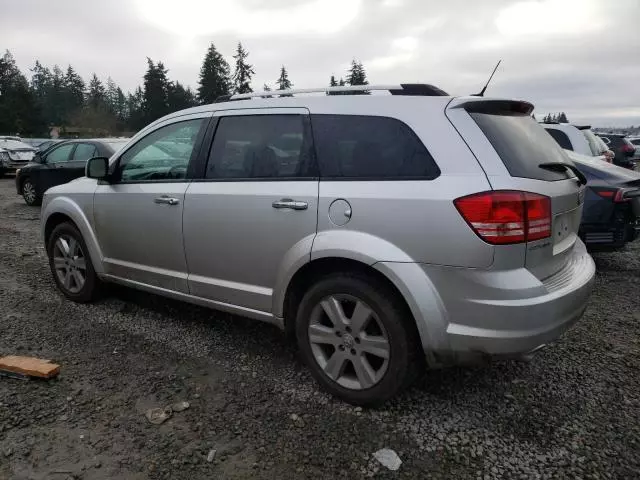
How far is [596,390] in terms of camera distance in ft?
10.1

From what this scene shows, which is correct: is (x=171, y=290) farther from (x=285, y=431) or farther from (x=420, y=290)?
(x=420, y=290)

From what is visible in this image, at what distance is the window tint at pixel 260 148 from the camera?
304 cm

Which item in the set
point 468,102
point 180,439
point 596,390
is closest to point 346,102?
point 468,102

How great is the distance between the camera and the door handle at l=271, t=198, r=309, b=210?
2861 mm

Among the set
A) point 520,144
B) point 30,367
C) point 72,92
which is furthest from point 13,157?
point 72,92

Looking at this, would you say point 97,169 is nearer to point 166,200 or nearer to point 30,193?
point 166,200

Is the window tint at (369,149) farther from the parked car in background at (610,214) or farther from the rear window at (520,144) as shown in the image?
the parked car in background at (610,214)

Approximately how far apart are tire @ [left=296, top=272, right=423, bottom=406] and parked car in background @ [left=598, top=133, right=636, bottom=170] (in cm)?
1722

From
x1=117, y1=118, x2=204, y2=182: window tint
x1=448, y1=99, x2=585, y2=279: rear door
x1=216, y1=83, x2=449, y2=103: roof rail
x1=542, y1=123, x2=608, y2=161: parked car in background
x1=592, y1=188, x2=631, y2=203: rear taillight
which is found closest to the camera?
x1=448, y1=99, x2=585, y2=279: rear door

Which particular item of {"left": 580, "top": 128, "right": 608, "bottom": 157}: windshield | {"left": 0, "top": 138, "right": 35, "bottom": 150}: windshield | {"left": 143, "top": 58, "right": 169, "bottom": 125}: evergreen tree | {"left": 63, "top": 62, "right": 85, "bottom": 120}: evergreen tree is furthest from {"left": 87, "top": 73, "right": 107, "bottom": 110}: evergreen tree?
{"left": 580, "top": 128, "right": 608, "bottom": 157}: windshield

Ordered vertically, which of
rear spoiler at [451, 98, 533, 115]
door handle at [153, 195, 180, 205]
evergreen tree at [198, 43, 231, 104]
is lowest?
door handle at [153, 195, 180, 205]

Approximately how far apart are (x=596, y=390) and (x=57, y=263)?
4.61 meters

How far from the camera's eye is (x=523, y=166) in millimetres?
2562

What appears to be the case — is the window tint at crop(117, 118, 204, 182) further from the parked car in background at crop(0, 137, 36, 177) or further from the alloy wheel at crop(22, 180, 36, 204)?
the parked car in background at crop(0, 137, 36, 177)
